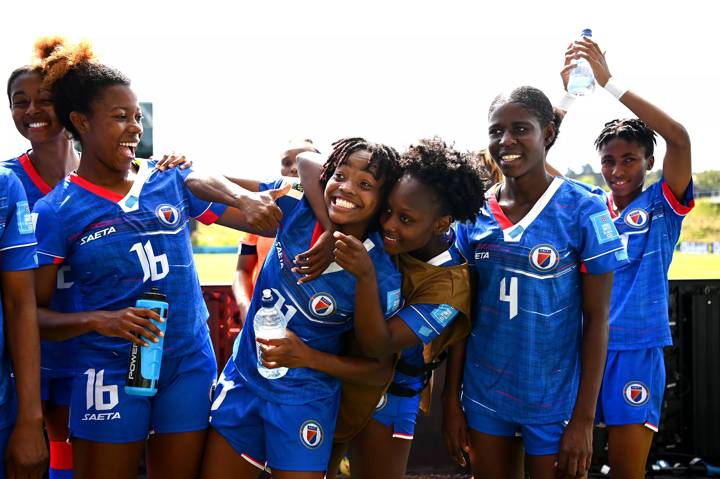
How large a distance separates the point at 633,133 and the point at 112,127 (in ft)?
8.62

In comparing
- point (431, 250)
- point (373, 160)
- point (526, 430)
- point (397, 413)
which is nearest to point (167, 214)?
point (373, 160)

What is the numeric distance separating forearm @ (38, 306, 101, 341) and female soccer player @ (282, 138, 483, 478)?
0.68 meters

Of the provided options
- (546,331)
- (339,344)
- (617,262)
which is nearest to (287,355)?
(339,344)

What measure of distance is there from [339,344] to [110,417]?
2.90 ft

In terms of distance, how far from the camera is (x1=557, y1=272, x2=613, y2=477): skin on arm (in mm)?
2768

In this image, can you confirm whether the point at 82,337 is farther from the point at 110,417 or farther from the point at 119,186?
the point at 119,186

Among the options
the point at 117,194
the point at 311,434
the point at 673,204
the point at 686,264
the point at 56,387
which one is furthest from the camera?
the point at 686,264

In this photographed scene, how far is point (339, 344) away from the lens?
2.74m

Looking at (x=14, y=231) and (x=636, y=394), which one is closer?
(x=14, y=231)

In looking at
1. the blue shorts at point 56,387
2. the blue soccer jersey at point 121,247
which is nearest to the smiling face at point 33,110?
the blue soccer jersey at point 121,247

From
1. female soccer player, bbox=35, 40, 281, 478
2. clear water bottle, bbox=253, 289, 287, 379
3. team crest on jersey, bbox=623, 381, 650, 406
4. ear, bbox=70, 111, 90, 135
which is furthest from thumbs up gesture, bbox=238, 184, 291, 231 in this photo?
team crest on jersey, bbox=623, 381, 650, 406

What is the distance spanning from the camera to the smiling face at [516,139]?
113 inches

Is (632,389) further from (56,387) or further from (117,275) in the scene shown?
(56,387)

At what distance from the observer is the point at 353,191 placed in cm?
255
